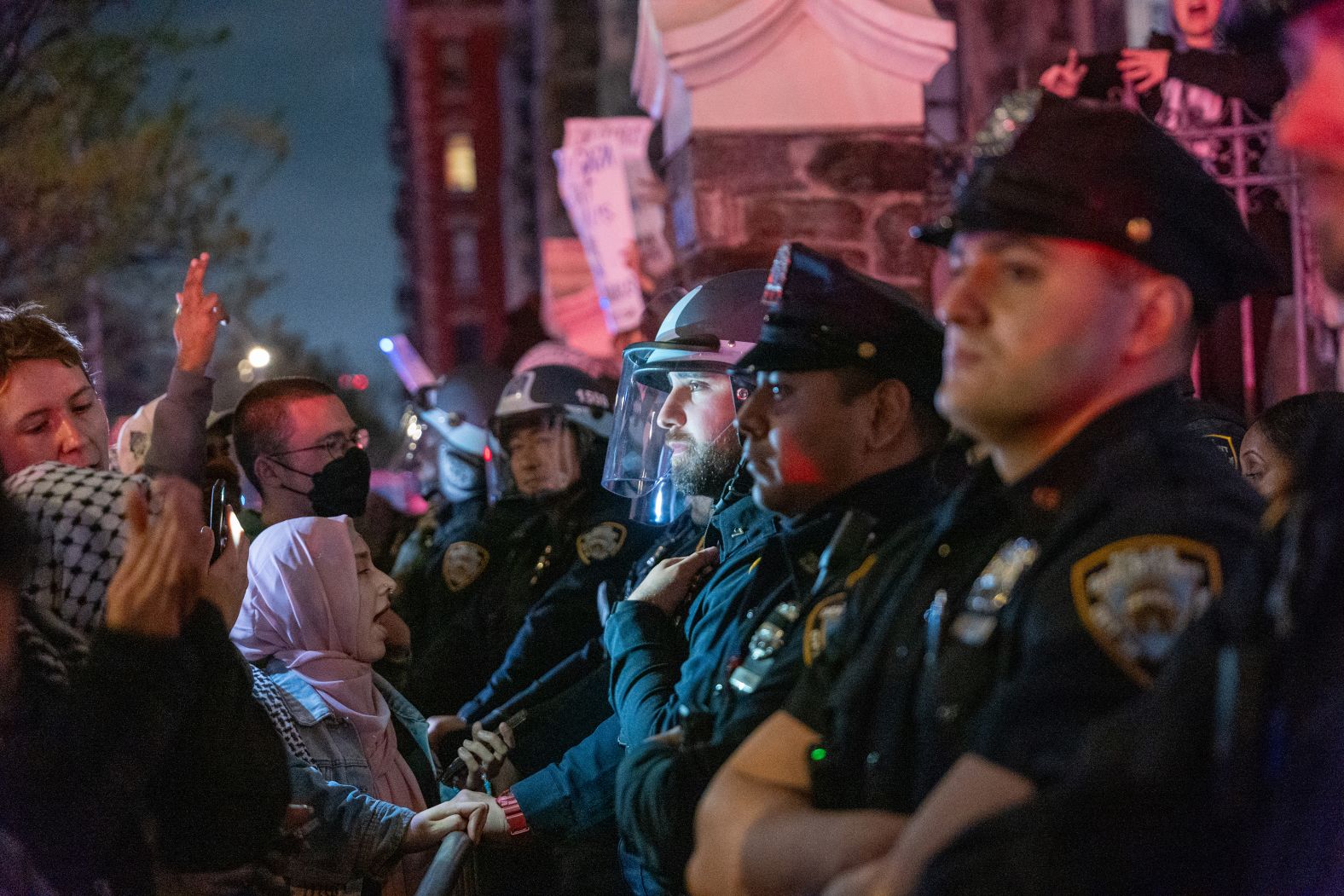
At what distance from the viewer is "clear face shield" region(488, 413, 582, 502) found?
6.59 meters

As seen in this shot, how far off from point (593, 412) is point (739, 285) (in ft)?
7.56

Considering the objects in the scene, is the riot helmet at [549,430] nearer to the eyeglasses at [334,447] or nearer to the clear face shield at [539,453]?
the clear face shield at [539,453]

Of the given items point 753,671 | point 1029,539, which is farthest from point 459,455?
point 1029,539

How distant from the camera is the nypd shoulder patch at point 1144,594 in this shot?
1.86 m

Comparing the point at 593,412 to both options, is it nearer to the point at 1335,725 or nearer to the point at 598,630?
the point at 598,630

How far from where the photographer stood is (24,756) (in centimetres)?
265

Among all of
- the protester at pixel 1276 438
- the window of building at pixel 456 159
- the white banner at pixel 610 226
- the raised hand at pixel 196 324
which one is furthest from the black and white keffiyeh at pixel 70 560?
the window of building at pixel 456 159

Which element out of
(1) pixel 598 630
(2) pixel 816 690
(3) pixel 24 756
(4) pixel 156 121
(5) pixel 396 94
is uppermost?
(5) pixel 396 94

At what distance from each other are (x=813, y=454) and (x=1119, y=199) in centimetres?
92

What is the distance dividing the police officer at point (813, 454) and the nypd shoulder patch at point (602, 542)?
8.72 ft

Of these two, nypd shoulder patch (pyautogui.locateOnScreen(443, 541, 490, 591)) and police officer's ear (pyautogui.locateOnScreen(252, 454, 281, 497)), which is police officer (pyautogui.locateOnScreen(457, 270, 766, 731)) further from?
nypd shoulder patch (pyautogui.locateOnScreen(443, 541, 490, 591))

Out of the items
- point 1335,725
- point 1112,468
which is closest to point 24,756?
point 1112,468

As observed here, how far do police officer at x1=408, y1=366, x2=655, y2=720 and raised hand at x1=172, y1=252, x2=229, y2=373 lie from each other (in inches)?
84.8

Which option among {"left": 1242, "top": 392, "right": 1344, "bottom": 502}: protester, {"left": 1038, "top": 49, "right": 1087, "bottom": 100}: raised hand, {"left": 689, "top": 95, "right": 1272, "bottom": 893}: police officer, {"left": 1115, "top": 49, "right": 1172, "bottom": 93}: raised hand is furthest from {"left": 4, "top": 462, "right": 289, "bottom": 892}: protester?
{"left": 1115, "top": 49, "right": 1172, "bottom": 93}: raised hand
